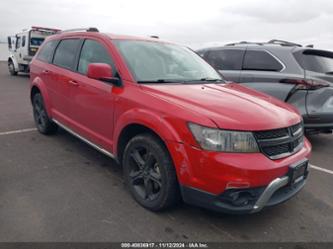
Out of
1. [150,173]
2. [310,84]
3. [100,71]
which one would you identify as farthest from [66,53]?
[310,84]

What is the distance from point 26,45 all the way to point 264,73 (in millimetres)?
14720

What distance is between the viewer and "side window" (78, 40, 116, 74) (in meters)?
3.80

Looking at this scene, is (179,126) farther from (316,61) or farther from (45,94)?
(316,61)

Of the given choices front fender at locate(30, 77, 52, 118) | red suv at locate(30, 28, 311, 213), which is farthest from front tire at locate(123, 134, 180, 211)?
front fender at locate(30, 77, 52, 118)

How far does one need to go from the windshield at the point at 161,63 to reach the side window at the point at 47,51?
74.0 inches

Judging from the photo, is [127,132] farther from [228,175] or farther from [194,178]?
[228,175]

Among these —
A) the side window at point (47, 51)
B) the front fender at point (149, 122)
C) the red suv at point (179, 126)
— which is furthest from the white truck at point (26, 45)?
the front fender at point (149, 122)

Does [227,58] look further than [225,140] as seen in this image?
Yes

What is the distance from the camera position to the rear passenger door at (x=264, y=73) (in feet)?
17.0

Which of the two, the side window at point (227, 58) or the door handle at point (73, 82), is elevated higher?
the side window at point (227, 58)

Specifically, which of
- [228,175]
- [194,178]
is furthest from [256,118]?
[194,178]

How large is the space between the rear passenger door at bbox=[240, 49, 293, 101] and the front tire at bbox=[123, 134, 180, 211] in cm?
296

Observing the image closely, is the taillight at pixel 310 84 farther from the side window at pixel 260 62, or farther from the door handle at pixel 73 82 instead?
the door handle at pixel 73 82

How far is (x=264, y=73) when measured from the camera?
5.48m
